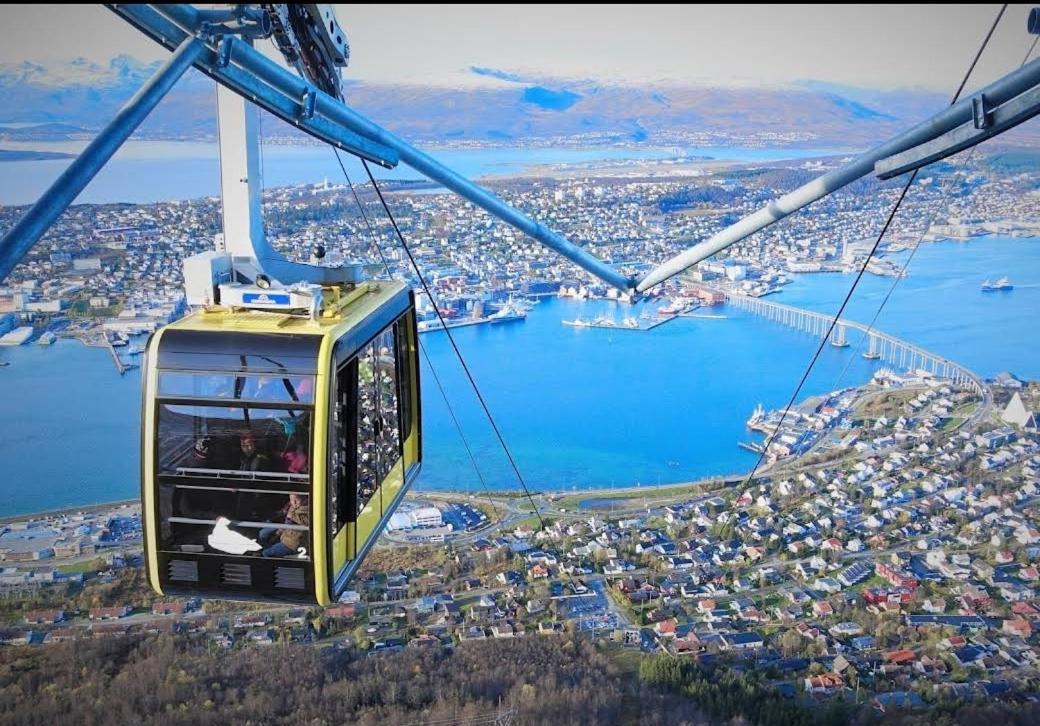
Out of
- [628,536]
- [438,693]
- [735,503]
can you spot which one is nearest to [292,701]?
[438,693]

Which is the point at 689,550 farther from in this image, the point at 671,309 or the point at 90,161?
the point at 671,309

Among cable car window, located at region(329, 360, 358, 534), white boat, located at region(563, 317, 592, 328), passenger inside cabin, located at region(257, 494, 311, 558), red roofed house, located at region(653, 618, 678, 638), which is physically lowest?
red roofed house, located at region(653, 618, 678, 638)

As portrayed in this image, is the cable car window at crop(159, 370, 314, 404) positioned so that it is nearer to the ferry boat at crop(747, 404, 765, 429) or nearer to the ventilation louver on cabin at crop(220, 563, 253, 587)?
the ventilation louver on cabin at crop(220, 563, 253, 587)

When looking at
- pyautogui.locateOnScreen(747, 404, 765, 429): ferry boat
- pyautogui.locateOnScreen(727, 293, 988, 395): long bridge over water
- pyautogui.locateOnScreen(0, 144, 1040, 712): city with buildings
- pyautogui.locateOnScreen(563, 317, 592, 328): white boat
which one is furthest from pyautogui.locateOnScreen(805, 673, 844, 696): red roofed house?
pyautogui.locateOnScreen(563, 317, 592, 328): white boat

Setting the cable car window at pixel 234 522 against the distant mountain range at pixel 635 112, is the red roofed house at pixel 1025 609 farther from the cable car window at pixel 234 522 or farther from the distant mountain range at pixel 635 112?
the distant mountain range at pixel 635 112

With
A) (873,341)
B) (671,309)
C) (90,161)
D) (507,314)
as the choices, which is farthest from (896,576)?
(671,309)
